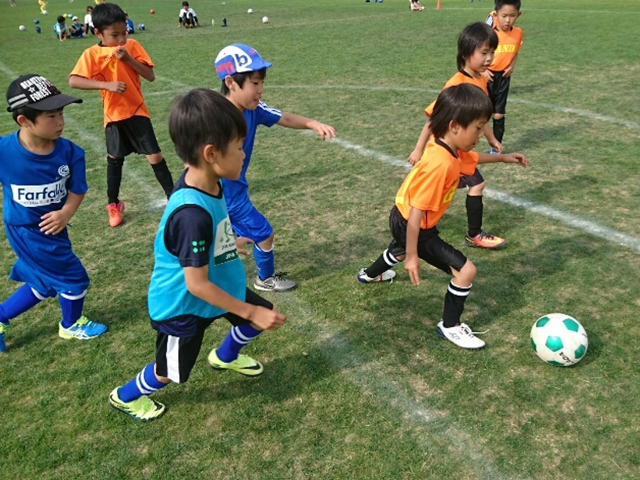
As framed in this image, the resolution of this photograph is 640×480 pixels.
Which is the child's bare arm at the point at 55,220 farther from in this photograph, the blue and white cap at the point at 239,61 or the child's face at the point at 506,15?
the child's face at the point at 506,15

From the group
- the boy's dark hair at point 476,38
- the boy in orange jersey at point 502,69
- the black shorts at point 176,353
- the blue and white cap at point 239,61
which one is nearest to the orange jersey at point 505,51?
the boy in orange jersey at point 502,69

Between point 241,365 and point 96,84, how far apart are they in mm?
3094

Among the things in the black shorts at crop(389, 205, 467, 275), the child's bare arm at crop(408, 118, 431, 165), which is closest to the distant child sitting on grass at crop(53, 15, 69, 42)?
the child's bare arm at crop(408, 118, 431, 165)

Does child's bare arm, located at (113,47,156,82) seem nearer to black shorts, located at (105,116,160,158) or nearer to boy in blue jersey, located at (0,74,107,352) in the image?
black shorts, located at (105,116,160,158)

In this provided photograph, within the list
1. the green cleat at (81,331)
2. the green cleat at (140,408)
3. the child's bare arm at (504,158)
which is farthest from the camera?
the child's bare arm at (504,158)

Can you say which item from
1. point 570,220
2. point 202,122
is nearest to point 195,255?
point 202,122

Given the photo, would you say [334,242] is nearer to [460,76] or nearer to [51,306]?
[460,76]

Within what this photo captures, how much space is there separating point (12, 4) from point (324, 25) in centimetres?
3241

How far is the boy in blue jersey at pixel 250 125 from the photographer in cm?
348

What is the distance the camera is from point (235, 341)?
10.3 feet

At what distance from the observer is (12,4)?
132ft

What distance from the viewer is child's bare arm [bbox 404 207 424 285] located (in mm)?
3191

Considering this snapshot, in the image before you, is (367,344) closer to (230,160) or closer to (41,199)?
(230,160)

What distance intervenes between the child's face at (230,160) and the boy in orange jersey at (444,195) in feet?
3.97
